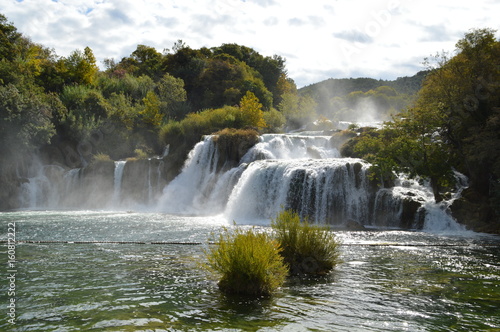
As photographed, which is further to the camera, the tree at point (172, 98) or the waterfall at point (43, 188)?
the tree at point (172, 98)

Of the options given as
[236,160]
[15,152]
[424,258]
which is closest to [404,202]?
[424,258]

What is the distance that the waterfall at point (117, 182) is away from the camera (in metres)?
35.1

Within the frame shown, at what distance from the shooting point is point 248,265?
26.6 ft

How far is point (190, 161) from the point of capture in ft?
113

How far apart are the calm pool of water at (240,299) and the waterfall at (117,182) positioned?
20573 mm

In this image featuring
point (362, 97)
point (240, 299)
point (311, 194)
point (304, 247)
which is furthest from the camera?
point (362, 97)

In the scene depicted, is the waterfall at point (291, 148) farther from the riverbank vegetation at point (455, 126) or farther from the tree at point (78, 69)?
the tree at point (78, 69)

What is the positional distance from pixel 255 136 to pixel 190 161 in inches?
218

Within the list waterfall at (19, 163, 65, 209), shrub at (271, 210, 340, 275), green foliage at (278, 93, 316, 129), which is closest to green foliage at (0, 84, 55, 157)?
waterfall at (19, 163, 65, 209)

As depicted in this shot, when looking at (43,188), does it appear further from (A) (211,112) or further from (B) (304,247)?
(B) (304,247)

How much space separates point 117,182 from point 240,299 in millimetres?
29529

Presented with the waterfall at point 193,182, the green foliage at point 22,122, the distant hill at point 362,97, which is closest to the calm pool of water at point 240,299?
the waterfall at point 193,182

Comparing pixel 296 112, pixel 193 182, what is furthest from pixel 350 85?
pixel 193 182

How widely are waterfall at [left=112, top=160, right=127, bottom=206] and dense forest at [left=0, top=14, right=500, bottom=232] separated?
3.41 meters
